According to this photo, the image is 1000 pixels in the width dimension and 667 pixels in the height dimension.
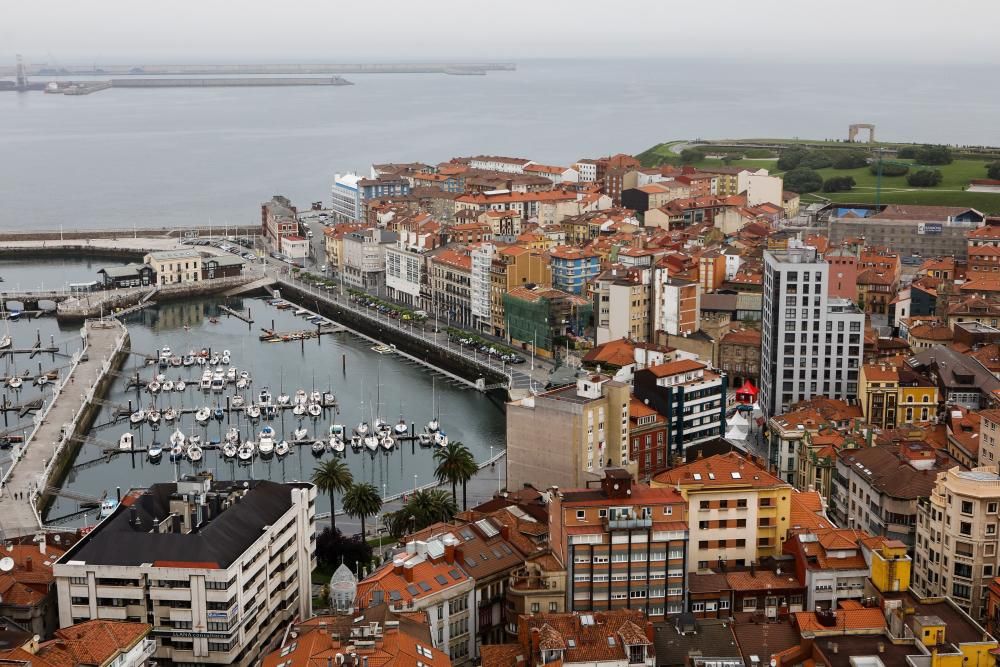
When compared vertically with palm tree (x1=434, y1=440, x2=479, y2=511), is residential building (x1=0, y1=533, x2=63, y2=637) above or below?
above

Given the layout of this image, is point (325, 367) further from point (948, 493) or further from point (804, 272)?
point (948, 493)

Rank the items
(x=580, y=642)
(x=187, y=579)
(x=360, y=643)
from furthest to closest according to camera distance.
Result: (x=187, y=579) < (x=580, y=642) < (x=360, y=643)

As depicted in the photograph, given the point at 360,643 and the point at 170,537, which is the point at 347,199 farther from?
the point at 360,643

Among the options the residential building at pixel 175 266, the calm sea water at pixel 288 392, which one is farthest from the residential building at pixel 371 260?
the residential building at pixel 175 266

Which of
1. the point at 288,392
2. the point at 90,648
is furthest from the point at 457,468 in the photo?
the point at 288,392

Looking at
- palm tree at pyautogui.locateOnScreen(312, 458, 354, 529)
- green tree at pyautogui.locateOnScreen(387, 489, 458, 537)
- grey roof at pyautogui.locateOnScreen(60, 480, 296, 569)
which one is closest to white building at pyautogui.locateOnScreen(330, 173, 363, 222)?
palm tree at pyautogui.locateOnScreen(312, 458, 354, 529)

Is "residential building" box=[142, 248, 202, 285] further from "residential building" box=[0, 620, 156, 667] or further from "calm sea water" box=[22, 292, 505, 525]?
"residential building" box=[0, 620, 156, 667]
